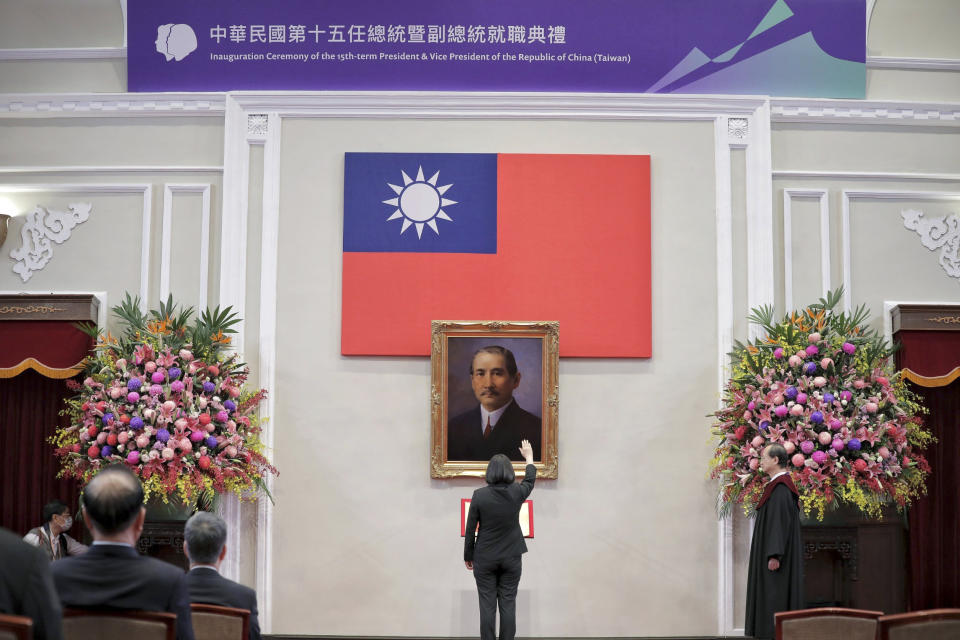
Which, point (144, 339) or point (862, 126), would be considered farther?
point (862, 126)

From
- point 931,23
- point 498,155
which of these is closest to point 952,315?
point 931,23

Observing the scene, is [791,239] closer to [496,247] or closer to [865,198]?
[865,198]

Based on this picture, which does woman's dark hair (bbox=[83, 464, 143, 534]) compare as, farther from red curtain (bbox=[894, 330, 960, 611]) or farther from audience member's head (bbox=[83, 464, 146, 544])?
red curtain (bbox=[894, 330, 960, 611])

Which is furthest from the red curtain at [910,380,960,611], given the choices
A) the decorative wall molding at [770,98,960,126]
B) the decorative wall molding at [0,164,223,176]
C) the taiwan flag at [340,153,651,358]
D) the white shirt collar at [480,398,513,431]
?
the decorative wall molding at [0,164,223,176]

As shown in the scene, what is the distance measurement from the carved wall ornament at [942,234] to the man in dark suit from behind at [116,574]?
6649 millimetres

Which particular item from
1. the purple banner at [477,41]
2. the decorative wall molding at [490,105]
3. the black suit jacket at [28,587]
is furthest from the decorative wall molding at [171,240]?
the black suit jacket at [28,587]

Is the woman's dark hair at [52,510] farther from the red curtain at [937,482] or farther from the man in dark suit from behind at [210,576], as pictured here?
the red curtain at [937,482]

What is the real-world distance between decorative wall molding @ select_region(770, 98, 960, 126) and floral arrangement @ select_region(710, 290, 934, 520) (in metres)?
1.51

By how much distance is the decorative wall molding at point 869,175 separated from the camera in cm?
774

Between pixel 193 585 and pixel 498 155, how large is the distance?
4.81 meters

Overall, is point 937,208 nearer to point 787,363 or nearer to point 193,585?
point 787,363

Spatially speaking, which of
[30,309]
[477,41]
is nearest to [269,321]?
[30,309]

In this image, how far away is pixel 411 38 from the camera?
770cm

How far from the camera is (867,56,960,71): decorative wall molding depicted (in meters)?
7.91
